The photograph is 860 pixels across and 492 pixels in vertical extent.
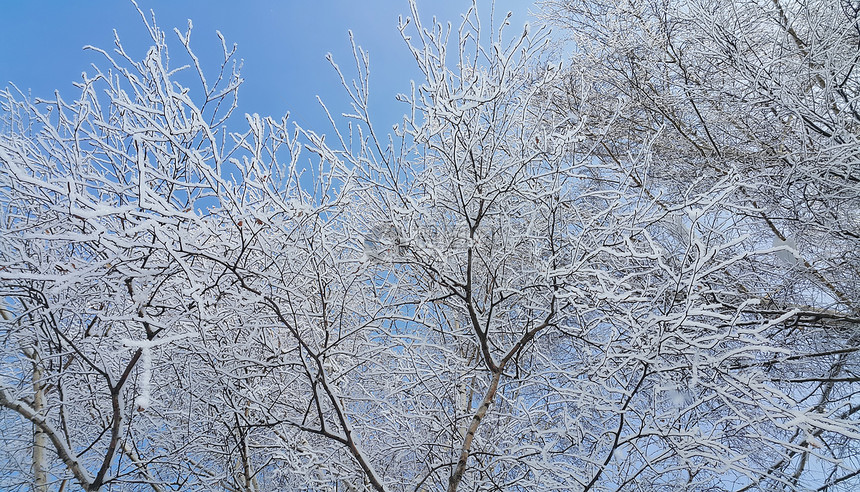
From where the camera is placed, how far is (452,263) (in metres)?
3.66

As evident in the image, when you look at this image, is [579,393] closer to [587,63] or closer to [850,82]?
[850,82]

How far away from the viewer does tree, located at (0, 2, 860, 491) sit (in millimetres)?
2365

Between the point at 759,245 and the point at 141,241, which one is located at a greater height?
the point at 759,245

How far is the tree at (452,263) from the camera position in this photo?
7.76 ft

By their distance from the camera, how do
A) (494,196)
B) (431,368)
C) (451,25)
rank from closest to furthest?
(451,25)
(494,196)
(431,368)

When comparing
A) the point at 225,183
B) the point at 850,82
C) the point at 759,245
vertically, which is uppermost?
the point at 850,82

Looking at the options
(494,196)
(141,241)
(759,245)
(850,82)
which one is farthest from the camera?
(759,245)

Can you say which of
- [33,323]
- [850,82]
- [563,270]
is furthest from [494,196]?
[850,82]

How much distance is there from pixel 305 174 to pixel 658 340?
1969mm

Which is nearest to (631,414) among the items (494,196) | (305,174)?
(494,196)

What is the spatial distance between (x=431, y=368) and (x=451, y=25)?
2001 millimetres

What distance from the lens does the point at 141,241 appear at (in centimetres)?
209

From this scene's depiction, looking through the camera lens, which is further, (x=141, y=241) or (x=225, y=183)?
(x=225, y=183)

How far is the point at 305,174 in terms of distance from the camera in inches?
109
